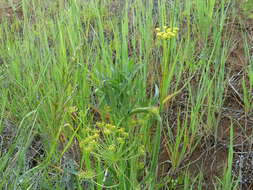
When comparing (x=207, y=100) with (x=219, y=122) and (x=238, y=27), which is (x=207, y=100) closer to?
(x=219, y=122)

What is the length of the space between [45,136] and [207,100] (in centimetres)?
68

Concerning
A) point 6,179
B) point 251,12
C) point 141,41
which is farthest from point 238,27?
point 6,179

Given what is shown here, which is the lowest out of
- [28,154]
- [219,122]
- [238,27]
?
[28,154]

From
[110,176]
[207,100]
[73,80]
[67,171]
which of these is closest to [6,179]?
[67,171]

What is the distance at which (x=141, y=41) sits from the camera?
6.13 ft

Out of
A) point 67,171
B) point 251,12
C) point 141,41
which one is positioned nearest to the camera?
point 67,171

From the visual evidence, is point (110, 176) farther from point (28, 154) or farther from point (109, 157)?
point (28, 154)

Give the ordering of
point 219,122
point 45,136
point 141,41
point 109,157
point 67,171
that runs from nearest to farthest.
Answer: point 109,157 < point 67,171 < point 45,136 < point 219,122 < point 141,41

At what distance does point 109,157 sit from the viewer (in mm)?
1229

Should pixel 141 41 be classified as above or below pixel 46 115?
above

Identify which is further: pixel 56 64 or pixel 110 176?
pixel 56 64

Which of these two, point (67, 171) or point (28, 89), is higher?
point (28, 89)

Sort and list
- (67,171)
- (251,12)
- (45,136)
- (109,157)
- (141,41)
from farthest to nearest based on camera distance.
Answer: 1. (251,12)
2. (141,41)
3. (45,136)
4. (67,171)
5. (109,157)

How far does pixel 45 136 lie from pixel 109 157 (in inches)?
16.3
